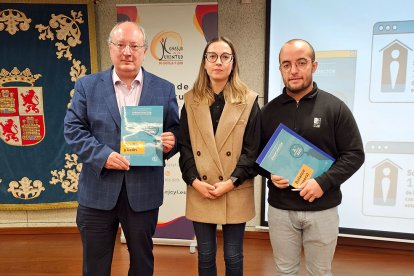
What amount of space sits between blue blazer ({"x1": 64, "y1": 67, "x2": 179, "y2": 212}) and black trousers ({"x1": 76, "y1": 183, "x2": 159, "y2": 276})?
6 centimetres

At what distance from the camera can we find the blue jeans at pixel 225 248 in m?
1.81

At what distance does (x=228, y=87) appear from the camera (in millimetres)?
1796

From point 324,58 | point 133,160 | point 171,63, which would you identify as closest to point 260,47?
point 324,58

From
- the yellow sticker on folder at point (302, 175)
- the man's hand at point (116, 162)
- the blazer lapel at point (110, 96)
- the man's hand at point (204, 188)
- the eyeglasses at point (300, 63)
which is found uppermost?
the eyeglasses at point (300, 63)

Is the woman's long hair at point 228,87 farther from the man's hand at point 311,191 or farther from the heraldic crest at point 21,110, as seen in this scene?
the heraldic crest at point 21,110

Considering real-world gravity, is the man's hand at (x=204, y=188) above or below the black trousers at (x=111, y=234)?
above

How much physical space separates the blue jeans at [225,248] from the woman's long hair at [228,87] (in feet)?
2.18

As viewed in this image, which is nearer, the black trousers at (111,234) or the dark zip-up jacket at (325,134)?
the dark zip-up jacket at (325,134)

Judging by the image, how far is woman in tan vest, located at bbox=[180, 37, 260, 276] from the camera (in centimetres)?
175

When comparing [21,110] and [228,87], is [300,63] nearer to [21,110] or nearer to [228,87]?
[228,87]

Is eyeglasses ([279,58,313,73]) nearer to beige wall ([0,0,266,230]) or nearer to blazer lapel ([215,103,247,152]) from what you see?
blazer lapel ([215,103,247,152])

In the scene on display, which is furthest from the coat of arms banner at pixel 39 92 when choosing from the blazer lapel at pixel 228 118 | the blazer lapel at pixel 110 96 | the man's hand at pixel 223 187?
the man's hand at pixel 223 187

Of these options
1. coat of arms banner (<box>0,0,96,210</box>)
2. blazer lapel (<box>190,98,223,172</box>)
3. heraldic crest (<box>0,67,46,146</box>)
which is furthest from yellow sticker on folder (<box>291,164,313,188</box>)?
heraldic crest (<box>0,67,46,146</box>)

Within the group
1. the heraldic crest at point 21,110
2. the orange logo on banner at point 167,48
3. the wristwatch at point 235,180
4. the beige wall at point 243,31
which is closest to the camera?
the wristwatch at point 235,180
